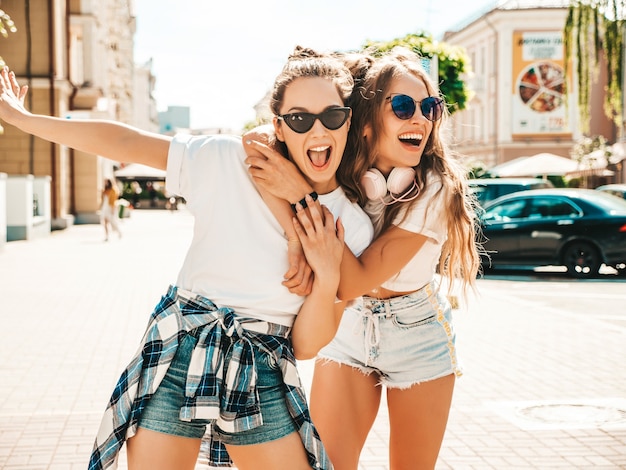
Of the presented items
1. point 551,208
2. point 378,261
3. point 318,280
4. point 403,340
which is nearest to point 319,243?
point 318,280

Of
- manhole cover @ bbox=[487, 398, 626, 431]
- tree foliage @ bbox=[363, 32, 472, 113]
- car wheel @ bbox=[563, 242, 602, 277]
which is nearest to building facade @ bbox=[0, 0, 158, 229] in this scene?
tree foliage @ bbox=[363, 32, 472, 113]

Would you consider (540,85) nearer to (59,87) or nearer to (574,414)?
(59,87)

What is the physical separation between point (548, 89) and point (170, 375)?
5481cm

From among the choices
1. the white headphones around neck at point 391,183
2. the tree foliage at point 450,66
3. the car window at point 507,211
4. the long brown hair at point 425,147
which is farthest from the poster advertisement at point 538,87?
the white headphones around neck at point 391,183

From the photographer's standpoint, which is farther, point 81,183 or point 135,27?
point 135,27

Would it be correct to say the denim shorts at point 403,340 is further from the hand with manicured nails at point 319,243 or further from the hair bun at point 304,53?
the hair bun at point 304,53

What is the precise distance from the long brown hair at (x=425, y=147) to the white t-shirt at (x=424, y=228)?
0.07 ft

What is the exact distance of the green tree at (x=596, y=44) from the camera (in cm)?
1984

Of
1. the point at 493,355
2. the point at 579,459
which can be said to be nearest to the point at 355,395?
the point at 579,459

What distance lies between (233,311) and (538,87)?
54.3 meters

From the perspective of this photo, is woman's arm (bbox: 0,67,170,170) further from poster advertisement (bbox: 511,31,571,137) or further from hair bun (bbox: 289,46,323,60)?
poster advertisement (bbox: 511,31,571,137)

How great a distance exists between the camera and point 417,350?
293 centimetres

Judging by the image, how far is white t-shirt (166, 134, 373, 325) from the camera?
2229 mm

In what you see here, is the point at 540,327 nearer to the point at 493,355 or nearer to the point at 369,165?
the point at 493,355
